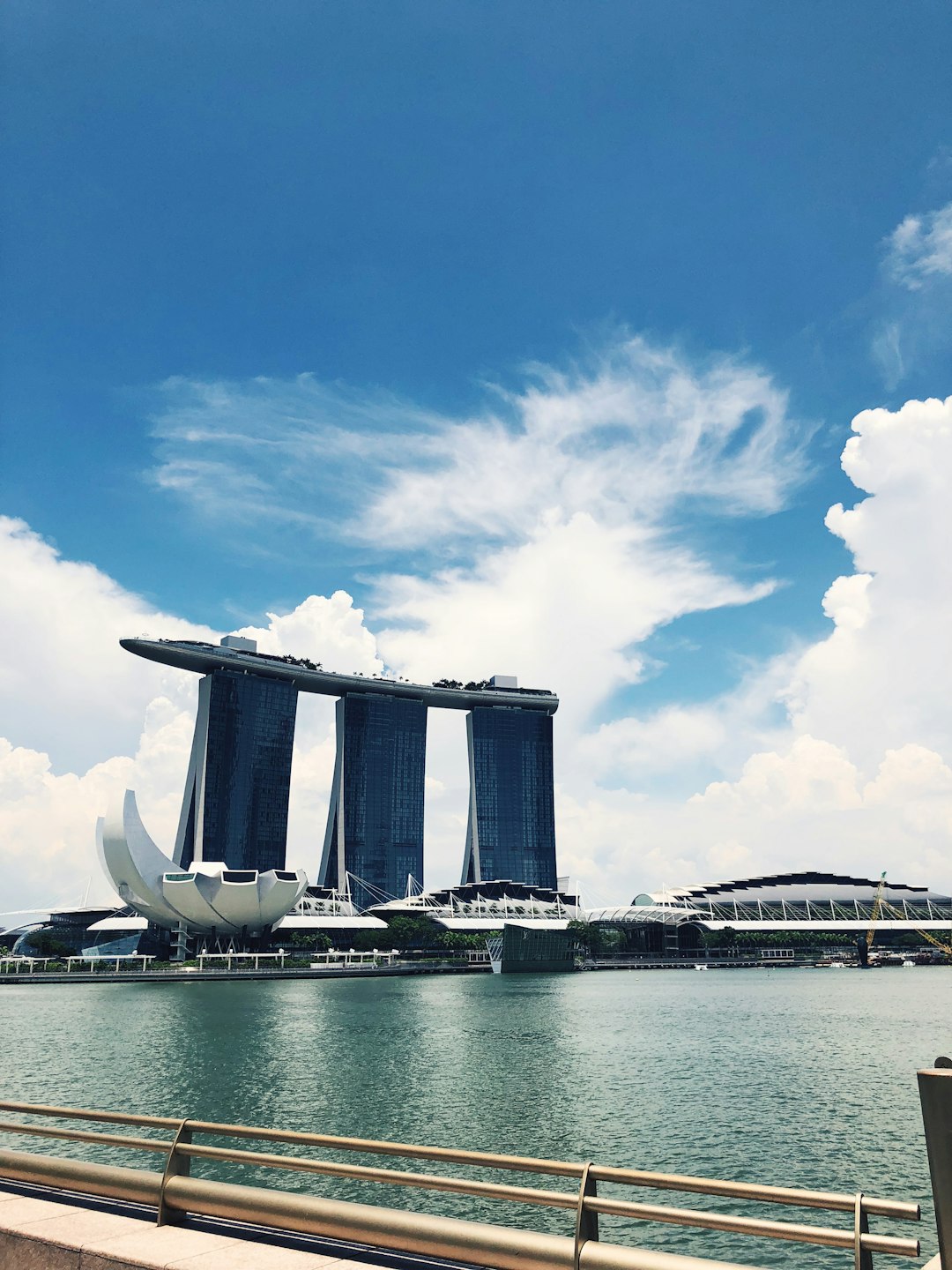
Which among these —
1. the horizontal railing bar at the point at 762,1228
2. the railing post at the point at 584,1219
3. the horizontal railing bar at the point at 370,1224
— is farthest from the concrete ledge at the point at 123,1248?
the horizontal railing bar at the point at 762,1228

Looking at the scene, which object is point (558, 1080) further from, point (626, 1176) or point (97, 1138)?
point (626, 1176)

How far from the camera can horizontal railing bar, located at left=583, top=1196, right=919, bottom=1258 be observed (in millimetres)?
6125

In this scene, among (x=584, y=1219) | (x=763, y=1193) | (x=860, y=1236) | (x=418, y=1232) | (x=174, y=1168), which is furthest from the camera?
(x=174, y=1168)

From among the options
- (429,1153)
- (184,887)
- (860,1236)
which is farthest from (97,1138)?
(184,887)

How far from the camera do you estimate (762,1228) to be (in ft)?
22.4

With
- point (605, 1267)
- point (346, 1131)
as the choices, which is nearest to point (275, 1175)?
point (346, 1131)

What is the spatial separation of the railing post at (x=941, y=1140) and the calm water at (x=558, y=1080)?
57.3ft

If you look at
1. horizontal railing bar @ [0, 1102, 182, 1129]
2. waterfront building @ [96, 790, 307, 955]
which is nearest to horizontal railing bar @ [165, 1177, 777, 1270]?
horizontal railing bar @ [0, 1102, 182, 1129]

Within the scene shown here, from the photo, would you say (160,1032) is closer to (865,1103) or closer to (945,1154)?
(865,1103)

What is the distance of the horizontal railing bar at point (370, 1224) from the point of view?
675 centimetres

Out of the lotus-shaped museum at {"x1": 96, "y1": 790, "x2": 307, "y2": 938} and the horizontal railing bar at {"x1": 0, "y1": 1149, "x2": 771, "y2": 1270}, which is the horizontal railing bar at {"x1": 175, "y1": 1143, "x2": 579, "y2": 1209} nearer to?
the horizontal railing bar at {"x1": 0, "y1": 1149, "x2": 771, "y2": 1270}

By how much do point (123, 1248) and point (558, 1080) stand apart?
3626 cm

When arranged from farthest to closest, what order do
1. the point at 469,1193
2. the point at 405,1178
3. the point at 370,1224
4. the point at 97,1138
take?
the point at 97,1138 → the point at 405,1178 → the point at 469,1193 → the point at 370,1224

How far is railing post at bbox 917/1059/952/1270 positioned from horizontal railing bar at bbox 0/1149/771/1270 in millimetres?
1894
